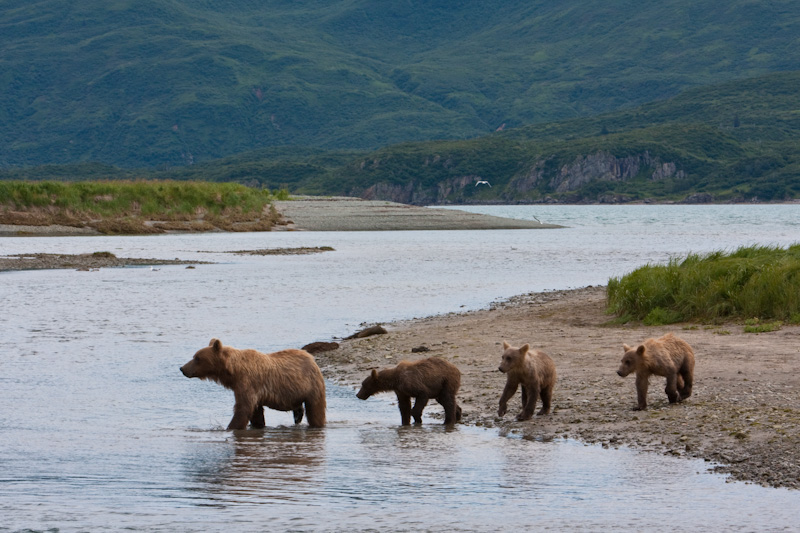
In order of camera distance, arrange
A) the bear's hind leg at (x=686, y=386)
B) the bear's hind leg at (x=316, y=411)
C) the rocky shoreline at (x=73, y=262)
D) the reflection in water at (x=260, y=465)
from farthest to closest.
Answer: the rocky shoreline at (x=73, y=262), the bear's hind leg at (x=686, y=386), the bear's hind leg at (x=316, y=411), the reflection in water at (x=260, y=465)

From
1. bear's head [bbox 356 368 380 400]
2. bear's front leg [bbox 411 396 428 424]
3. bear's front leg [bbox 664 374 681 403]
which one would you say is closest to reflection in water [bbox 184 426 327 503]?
bear's head [bbox 356 368 380 400]

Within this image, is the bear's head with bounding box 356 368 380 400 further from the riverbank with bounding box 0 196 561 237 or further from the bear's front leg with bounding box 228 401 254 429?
the riverbank with bounding box 0 196 561 237

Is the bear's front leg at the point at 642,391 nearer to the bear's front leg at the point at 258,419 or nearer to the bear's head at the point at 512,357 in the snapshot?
the bear's head at the point at 512,357

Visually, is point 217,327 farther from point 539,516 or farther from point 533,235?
point 533,235

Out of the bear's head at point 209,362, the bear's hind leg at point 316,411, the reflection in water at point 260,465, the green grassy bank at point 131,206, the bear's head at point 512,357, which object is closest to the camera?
the reflection in water at point 260,465

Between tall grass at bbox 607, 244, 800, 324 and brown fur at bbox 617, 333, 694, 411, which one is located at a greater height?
tall grass at bbox 607, 244, 800, 324

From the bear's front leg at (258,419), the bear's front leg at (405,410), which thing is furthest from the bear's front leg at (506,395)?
the bear's front leg at (258,419)

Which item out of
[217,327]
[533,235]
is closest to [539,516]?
[217,327]

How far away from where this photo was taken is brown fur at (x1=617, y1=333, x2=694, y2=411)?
1196 cm

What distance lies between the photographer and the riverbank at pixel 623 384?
10.4 m

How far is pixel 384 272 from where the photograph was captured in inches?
1596

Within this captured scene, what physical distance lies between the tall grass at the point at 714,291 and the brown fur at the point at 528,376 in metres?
8.00

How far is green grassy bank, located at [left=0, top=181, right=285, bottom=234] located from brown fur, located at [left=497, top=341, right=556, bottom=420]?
5560 cm

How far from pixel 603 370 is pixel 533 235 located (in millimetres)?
64829
